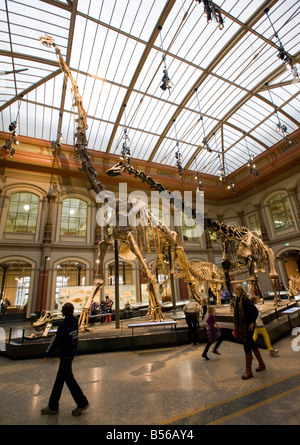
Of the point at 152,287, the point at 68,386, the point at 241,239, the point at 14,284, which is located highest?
the point at 241,239

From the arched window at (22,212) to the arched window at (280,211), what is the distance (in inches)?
785

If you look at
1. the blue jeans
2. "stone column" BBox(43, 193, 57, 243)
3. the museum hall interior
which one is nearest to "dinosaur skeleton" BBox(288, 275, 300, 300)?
the museum hall interior

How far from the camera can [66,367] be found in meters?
2.58

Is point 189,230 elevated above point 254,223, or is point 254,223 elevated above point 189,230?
point 254,223

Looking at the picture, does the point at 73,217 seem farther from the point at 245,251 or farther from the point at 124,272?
the point at 245,251

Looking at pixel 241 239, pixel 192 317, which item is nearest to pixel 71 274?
pixel 241 239

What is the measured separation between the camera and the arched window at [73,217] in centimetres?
1667

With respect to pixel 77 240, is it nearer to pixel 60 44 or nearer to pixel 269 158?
pixel 60 44

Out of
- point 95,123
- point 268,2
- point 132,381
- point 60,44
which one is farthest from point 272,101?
point 132,381

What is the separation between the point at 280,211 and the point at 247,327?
61.6 feet

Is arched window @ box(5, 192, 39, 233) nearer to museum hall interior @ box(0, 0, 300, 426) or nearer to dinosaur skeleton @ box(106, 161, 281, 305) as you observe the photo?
museum hall interior @ box(0, 0, 300, 426)

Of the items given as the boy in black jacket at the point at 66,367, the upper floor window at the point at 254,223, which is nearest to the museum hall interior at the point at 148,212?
the boy in black jacket at the point at 66,367

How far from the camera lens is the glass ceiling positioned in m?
11.4

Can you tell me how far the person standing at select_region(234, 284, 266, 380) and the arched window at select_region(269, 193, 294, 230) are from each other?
1782 cm
